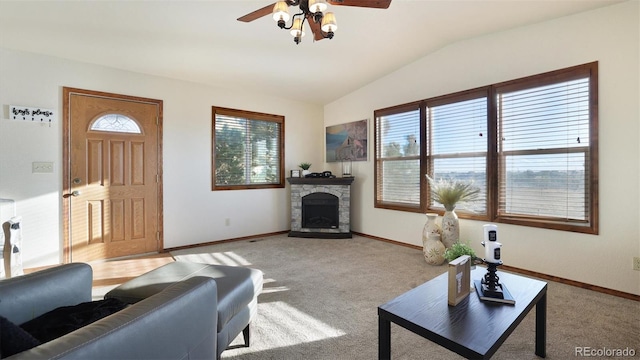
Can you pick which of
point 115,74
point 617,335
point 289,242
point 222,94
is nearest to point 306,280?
point 289,242

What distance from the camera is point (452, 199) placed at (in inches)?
140

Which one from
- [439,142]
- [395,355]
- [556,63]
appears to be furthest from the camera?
[439,142]

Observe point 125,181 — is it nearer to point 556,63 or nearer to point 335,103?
point 335,103

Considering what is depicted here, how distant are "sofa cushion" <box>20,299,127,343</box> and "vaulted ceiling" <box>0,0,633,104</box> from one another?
2.46m

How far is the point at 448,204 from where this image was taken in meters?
3.59

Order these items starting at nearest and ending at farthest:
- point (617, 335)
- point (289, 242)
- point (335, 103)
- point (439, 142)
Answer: point (617, 335) < point (439, 142) < point (289, 242) < point (335, 103)

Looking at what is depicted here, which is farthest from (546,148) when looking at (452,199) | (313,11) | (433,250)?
(313,11)

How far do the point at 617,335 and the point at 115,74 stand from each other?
561 centimetres

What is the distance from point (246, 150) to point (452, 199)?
3.35 m

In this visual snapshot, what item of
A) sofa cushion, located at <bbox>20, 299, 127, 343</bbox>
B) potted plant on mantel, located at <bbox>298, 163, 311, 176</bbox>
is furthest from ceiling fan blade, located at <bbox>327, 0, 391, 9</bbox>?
potted plant on mantel, located at <bbox>298, 163, 311, 176</bbox>

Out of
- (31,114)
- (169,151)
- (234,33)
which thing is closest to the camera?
(234,33)

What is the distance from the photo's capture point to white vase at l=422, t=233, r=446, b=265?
3389mm

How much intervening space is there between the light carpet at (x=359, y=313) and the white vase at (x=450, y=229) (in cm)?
34

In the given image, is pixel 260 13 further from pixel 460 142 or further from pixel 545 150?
pixel 545 150
